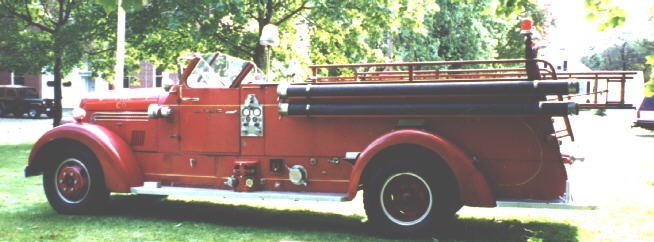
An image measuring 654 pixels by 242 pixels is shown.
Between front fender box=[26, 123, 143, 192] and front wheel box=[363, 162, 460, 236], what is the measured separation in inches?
116

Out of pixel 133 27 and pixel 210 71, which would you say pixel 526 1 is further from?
pixel 133 27

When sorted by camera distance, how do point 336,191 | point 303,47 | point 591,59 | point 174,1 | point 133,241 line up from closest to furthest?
point 133,241 → point 336,191 → point 174,1 → point 303,47 → point 591,59

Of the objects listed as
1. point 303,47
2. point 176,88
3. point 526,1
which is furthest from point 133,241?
point 303,47

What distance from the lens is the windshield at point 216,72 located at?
7371 millimetres

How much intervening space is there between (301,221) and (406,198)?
1632 millimetres

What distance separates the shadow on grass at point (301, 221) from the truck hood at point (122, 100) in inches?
51.6

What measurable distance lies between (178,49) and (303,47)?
4.29 m

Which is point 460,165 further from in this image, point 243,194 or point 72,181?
point 72,181

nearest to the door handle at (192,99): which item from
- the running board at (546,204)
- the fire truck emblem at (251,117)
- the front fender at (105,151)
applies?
the fire truck emblem at (251,117)

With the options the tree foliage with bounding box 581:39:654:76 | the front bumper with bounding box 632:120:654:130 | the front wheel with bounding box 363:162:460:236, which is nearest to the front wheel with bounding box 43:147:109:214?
the front wheel with bounding box 363:162:460:236

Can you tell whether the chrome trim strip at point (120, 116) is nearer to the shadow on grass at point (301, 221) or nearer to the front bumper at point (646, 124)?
the shadow on grass at point (301, 221)

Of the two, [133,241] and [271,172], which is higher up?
[271,172]

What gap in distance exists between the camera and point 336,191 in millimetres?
6695

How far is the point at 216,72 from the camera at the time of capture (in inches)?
296
